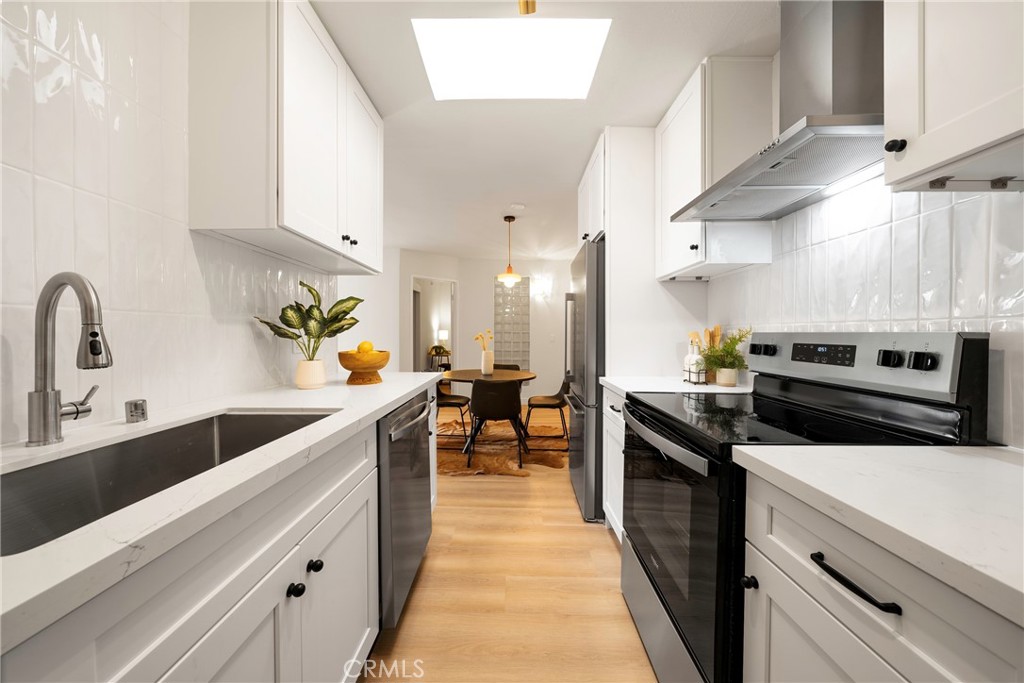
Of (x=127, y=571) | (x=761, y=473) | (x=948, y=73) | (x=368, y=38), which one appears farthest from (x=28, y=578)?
(x=368, y=38)

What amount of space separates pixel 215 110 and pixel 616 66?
1.66m

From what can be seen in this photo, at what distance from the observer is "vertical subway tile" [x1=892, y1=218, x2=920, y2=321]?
119 cm

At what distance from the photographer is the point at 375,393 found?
5.50 ft

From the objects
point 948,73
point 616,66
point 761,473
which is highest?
point 616,66

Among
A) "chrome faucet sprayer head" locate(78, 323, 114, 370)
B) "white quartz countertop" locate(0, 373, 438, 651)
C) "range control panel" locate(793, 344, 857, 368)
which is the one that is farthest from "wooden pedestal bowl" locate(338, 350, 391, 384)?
"range control panel" locate(793, 344, 857, 368)

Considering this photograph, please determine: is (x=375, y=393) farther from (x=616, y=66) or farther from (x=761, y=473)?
(x=616, y=66)

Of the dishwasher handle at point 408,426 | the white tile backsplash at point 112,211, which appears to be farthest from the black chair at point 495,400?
the white tile backsplash at point 112,211

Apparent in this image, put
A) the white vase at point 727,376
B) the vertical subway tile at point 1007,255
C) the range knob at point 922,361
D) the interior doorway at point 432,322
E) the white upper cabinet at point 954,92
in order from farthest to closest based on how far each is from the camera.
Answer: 1. the interior doorway at point 432,322
2. the white vase at point 727,376
3. the range knob at point 922,361
4. the vertical subway tile at point 1007,255
5. the white upper cabinet at point 954,92

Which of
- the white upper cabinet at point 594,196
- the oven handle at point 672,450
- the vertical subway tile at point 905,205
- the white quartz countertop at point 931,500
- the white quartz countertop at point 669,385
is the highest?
the white upper cabinet at point 594,196

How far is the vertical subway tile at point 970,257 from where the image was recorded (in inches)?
39.6

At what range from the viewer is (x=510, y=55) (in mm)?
2088

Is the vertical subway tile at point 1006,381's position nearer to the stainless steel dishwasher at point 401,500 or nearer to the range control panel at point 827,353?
the range control panel at point 827,353

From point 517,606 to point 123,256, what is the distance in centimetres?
187

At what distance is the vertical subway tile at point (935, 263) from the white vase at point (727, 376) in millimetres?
923
